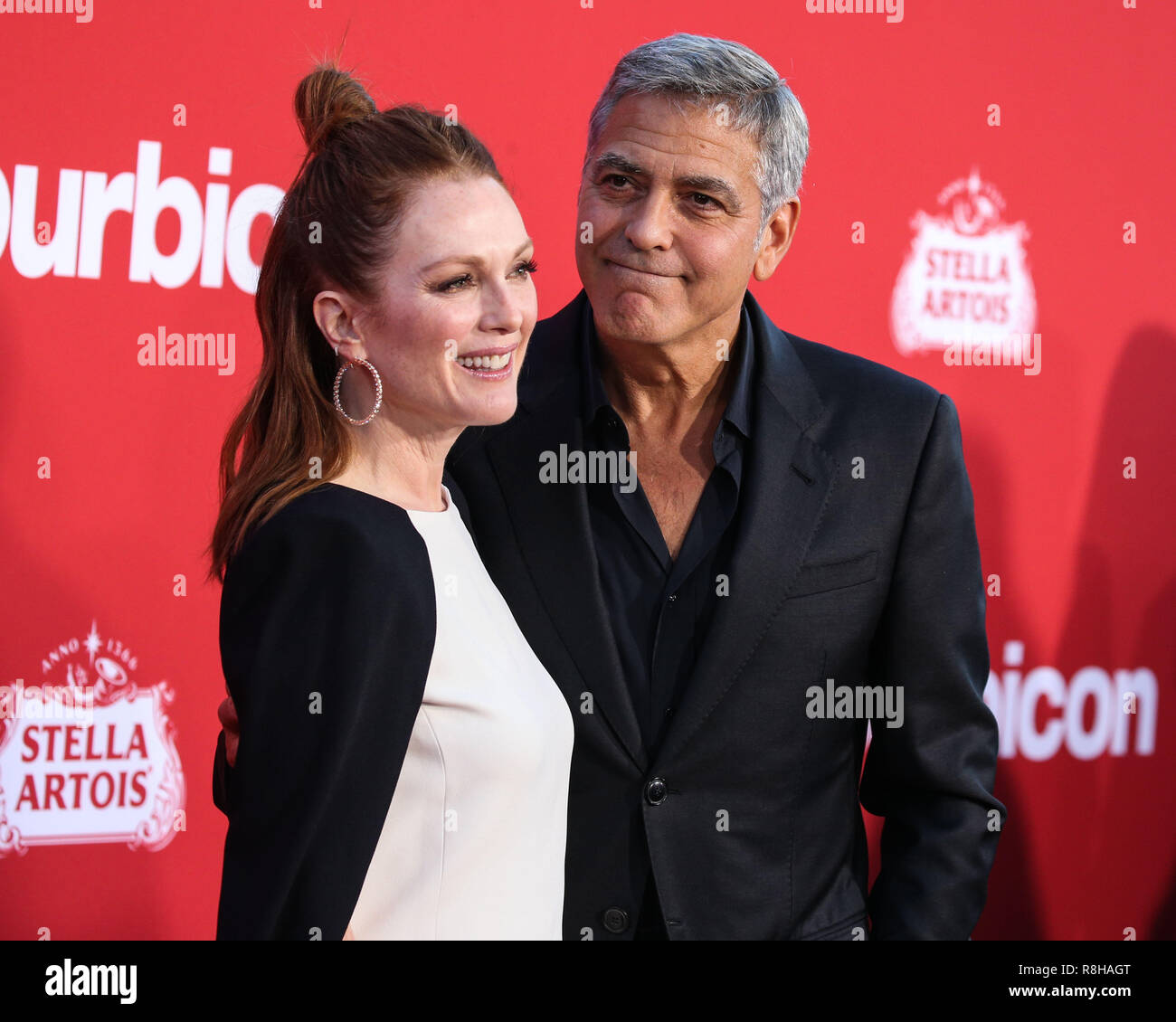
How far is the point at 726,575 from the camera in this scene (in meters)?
1.83

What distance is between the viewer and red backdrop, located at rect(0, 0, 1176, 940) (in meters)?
2.73

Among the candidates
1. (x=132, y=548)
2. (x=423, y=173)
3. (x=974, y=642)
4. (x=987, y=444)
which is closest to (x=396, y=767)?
(x=423, y=173)

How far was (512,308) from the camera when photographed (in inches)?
66.3

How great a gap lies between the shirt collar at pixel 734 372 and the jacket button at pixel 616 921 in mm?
722

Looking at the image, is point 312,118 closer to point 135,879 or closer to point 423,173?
point 423,173

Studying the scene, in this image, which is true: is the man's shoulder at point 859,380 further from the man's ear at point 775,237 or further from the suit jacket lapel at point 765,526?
the man's ear at point 775,237

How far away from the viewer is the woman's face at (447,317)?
1.64m

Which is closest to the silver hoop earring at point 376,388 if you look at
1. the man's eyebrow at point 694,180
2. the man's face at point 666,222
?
the man's face at point 666,222

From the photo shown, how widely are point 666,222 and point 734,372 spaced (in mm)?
261

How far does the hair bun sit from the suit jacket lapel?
0.72 meters

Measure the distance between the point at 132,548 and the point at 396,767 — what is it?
1565 millimetres

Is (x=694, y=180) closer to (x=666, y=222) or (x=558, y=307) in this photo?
(x=666, y=222)

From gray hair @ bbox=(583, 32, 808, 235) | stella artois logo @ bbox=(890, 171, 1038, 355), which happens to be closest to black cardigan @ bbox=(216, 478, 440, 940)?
gray hair @ bbox=(583, 32, 808, 235)

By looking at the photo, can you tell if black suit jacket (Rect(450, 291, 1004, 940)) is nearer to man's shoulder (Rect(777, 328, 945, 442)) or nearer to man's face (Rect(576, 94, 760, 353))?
man's shoulder (Rect(777, 328, 945, 442))
